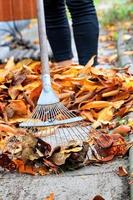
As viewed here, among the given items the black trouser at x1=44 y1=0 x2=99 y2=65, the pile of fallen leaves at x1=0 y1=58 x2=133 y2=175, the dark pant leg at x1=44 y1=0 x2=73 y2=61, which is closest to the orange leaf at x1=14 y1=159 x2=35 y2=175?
the pile of fallen leaves at x1=0 y1=58 x2=133 y2=175

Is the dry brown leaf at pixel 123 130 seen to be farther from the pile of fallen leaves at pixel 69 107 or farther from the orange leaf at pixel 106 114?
the orange leaf at pixel 106 114

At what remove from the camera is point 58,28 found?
4.11 m

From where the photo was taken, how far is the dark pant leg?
4.06m

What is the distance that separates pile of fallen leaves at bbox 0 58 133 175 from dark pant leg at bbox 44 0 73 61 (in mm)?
360

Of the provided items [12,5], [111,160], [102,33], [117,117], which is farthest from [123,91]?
[102,33]

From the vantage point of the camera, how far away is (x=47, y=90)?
9.83ft

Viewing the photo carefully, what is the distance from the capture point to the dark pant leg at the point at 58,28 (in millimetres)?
4059

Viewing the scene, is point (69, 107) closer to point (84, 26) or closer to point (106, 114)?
point (106, 114)

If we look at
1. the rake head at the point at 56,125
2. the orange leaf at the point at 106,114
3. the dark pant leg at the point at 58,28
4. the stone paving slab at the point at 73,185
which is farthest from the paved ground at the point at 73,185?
Result: the dark pant leg at the point at 58,28

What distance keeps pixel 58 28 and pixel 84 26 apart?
1.04 feet

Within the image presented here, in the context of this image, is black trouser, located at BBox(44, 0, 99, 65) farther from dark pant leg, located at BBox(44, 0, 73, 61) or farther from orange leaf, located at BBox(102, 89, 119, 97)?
orange leaf, located at BBox(102, 89, 119, 97)

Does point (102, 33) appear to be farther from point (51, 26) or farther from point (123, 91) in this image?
point (123, 91)

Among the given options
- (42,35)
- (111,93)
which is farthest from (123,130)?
(42,35)

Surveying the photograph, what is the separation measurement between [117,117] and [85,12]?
0.96 meters
